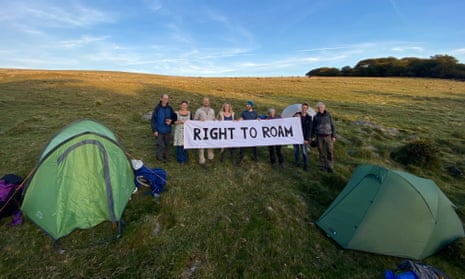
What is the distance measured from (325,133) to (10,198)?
1023 cm

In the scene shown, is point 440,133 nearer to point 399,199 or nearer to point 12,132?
point 399,199

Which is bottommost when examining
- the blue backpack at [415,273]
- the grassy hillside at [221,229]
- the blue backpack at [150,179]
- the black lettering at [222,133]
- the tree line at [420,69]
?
the grassy hillside at [221,229]

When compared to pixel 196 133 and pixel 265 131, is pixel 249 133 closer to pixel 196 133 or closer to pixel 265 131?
pixel 265 131

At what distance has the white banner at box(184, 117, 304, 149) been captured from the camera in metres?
9.59

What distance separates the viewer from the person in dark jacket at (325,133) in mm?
9320

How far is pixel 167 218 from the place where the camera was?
6.29m

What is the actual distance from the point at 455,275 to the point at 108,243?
305 inches

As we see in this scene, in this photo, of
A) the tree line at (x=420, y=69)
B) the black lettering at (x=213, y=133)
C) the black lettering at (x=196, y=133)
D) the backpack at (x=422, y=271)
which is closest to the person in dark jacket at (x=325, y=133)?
the black lettering at (x=213, y=133)

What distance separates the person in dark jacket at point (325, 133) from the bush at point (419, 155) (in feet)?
14.8

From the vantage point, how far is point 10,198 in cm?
601

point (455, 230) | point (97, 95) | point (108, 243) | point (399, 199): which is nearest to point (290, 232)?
point (399, 199)

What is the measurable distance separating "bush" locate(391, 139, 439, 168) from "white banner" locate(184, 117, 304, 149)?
18.9 feet

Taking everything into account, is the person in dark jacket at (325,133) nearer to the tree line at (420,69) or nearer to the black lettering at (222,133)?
the black lettering at (222,133)

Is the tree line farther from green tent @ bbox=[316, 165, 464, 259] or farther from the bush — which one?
green tent @ bbox=[316, 165, 464, 259]
